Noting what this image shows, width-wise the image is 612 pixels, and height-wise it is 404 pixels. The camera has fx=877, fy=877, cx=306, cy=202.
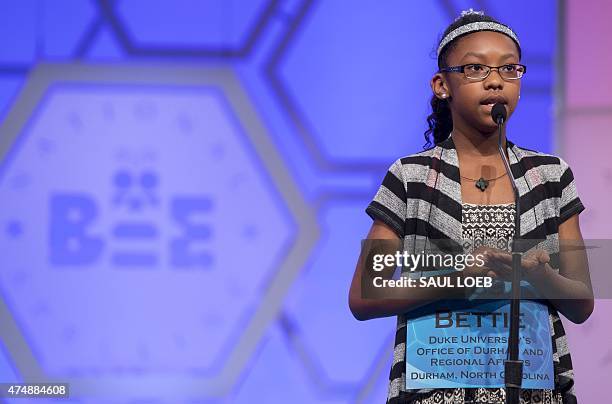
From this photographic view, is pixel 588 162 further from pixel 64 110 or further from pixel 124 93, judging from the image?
pixel 64 110

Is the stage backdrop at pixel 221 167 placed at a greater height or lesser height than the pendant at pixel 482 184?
greater

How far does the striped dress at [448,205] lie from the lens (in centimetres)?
133

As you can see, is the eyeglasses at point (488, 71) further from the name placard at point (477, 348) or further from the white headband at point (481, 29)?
the name placard at point (477, 348)

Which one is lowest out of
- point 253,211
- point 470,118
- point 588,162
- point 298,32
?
point 470,118

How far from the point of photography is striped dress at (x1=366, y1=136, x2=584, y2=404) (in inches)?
52.4

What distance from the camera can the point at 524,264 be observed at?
113 cm

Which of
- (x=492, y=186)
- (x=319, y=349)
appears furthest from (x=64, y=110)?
(x=492, y=186)

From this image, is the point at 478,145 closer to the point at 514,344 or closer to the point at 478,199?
the point at 478,199

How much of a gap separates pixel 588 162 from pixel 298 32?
984 millimetres

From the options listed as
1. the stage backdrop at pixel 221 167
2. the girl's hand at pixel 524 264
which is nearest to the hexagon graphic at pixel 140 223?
the stage backdrop at pixel 221 167

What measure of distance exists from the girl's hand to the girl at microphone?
8 cm

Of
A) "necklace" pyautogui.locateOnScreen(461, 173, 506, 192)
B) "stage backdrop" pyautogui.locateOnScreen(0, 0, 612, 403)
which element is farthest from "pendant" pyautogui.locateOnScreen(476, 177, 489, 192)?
"stage backdrop" pyautogui.locateOnScreen(0, 0, 612, 403)

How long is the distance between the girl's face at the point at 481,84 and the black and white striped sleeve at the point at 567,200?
0.14 meters

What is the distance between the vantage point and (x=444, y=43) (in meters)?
1.59
